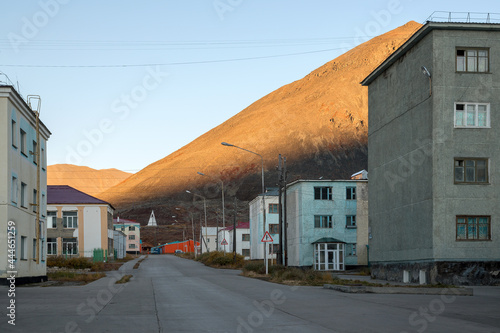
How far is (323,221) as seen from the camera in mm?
59531

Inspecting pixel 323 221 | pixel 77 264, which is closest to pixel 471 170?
pixel 323 221

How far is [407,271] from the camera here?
3434cm

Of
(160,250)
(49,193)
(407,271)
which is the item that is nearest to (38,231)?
(407,271)

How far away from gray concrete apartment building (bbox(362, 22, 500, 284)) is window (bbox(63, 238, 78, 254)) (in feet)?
153

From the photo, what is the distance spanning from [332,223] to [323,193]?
301 centimetres

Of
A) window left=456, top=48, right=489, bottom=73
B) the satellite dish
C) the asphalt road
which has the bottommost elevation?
the asphalt road

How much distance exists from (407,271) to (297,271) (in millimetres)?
6217

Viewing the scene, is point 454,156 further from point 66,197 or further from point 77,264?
point 66,197

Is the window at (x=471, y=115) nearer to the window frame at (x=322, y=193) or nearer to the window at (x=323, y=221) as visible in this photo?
the window frame at (x=322, y=193)

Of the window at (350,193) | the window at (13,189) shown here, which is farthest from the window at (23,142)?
the window at (350,193)

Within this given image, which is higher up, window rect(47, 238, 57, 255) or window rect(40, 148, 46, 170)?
window rect(40, 148, 46, 170)

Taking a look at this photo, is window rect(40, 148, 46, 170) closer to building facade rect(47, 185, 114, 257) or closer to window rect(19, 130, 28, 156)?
window rect(19, 130, 28, 156)

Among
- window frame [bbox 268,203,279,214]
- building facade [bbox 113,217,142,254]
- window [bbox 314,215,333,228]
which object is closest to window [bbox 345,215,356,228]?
window [bbox 314,215,333,228]

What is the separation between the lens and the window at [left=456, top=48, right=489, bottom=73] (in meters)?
32.4
